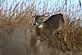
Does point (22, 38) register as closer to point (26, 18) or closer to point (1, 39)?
point (1, 39)

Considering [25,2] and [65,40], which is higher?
[25,2]

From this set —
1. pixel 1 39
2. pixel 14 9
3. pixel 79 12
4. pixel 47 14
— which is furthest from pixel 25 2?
pixel 1 39

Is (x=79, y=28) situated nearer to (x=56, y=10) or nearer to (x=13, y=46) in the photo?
(x=56, y=10)

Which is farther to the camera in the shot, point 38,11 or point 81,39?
point 38,11

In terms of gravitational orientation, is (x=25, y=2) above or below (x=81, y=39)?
above

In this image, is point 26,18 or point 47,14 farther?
point 47,14

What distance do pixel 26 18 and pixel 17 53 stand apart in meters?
3.20

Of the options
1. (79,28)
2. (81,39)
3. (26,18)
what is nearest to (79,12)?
(79,28)

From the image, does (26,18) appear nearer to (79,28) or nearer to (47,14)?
(47,14)

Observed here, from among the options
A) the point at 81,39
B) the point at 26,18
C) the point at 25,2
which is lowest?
the point at 81,39

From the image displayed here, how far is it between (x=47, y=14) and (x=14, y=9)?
76 cm

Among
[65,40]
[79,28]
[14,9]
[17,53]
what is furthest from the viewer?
[79,28]

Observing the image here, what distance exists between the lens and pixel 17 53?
39.1 inches

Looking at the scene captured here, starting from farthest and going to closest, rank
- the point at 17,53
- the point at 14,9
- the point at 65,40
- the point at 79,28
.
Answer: the point at 79,28, the point at 14,9, the point at 65,40, the point at 17,53
